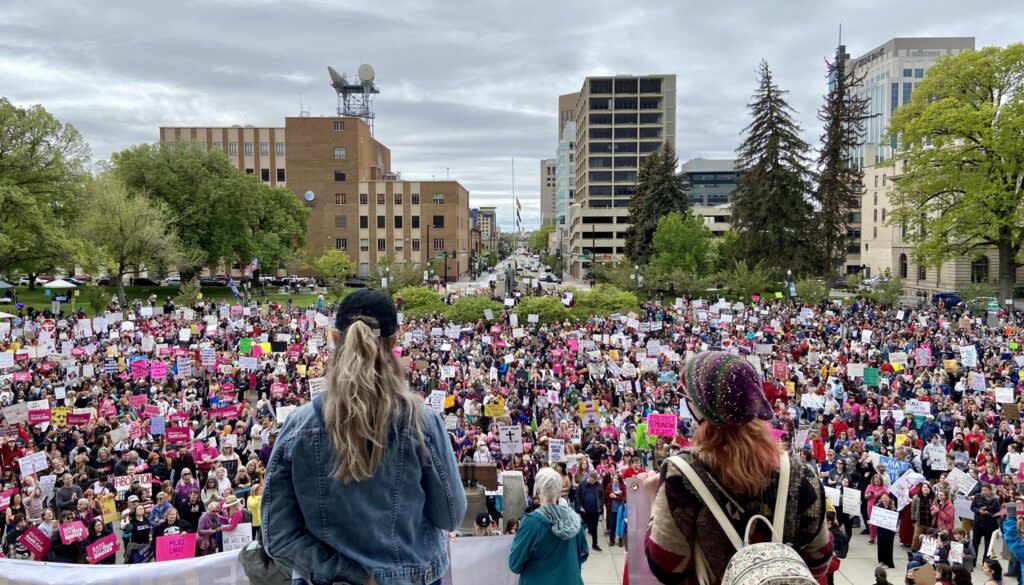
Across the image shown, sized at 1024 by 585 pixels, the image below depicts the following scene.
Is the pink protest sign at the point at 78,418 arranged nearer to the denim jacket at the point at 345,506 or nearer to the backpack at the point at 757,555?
the denim jacket at the point at 345,506

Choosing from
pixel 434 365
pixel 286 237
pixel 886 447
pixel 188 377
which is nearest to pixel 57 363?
pixel 188 377

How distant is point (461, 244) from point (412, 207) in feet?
29.1

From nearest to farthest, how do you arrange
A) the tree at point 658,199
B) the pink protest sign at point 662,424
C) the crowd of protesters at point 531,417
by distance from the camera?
the crowd of protesters at point 531,417, the pink protest sign at point 662,424, the tree at point 658,199

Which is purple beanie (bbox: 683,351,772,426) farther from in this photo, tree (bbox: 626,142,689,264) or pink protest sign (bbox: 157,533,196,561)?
tree (bbox: 626,142,689,264)

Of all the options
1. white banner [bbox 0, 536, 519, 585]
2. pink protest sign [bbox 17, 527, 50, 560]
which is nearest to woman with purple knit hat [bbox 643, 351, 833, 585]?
white banner [bbox 0, 536, 519, 585]

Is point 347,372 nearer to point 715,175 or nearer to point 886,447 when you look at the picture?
point 886,447

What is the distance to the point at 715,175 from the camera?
453ft

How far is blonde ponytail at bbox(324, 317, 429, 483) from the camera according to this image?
235 cm

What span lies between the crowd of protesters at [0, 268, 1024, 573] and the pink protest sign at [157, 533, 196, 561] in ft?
0.23

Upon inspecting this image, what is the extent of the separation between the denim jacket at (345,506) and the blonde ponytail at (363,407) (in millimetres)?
50

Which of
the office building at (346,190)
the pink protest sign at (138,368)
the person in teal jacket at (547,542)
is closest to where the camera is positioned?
the person in teal jacket at (547,542)

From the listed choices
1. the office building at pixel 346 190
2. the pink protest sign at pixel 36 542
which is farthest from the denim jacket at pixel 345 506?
the office building at pixel 346 190

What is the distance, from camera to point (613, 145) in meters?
107

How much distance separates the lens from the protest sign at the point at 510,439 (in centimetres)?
1314
